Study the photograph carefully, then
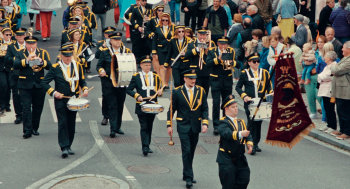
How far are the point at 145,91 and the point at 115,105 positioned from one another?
1.55 meters

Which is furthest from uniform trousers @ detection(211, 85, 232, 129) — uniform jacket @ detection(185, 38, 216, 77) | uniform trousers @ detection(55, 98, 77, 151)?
uniform trousers @ detection(55, 98, 77, 151)

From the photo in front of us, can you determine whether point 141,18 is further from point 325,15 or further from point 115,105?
point 115,105

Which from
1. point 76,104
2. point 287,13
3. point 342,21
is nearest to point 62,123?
point 76,104

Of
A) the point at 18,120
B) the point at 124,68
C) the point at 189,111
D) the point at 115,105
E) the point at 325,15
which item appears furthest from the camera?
the point at 325,15

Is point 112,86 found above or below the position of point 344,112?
above

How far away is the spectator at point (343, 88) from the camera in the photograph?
1355 cm

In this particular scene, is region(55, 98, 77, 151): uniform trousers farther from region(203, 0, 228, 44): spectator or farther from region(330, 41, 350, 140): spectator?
region(203, 0, 228, 44): spectator

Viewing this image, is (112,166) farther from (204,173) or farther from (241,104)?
(241,104)

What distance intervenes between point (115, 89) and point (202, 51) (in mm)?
2494

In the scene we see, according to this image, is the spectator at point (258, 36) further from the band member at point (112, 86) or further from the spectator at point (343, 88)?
the band member at point (112, 86)

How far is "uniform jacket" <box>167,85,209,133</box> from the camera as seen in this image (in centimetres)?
1090

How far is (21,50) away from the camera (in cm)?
1379

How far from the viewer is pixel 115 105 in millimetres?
13984

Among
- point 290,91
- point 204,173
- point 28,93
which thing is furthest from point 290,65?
point 28,93
